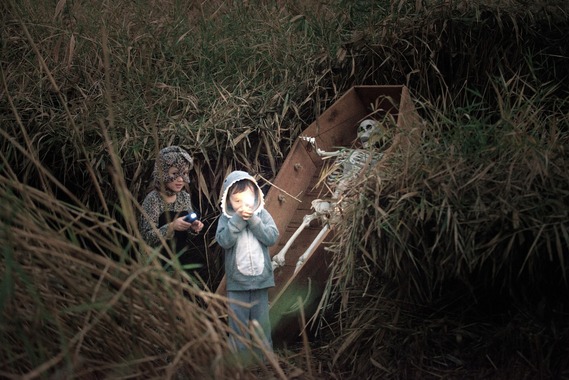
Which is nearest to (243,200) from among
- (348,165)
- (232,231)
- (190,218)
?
(232,231)

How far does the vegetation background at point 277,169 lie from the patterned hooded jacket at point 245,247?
1.18 feet

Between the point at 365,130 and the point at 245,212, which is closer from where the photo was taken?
the point at 245,212

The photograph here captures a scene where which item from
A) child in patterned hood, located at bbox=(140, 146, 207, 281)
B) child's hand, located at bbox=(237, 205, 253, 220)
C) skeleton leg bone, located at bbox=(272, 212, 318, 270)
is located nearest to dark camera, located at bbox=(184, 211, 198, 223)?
child in patterned hood, located at bbox=(140, 146, 207, 281)

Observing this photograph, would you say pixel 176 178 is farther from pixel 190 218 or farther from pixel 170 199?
pixel 190 218

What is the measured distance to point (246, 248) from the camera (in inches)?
165

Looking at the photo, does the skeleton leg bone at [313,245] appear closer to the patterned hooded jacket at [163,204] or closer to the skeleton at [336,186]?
the skeleton at [336,186]

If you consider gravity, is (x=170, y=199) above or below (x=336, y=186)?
above

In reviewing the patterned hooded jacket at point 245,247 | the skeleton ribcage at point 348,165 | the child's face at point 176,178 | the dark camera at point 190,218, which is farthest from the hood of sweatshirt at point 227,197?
the skeleton ribcage at point 348,165

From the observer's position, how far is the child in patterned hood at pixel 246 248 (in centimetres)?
419

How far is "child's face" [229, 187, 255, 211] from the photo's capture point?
4215 millimetres

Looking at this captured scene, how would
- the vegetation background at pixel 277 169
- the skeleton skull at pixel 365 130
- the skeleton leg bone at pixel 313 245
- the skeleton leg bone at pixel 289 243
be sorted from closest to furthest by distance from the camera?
the vegetation background at pixel 277 169, the skeleton leg bone at pixel 313 245, the skeleton leg bone at pixel 289 243, the skeleton skull at pixel 365 130

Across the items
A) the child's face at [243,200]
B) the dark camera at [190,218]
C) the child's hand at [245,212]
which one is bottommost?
the child's hand at [245,212]

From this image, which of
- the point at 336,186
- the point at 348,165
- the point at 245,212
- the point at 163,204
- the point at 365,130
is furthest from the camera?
the point at 365,130

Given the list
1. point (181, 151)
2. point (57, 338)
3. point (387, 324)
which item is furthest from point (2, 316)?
point (181, 151)
